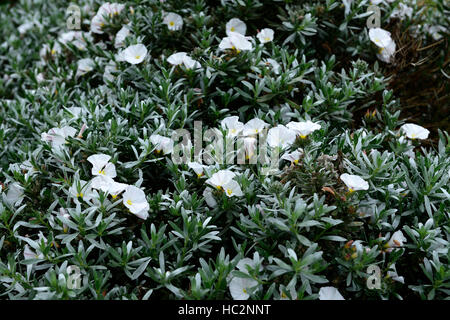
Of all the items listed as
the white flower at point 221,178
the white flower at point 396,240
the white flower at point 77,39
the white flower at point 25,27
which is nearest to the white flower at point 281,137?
the white flower at point 221,178

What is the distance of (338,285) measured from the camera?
1.70 metres

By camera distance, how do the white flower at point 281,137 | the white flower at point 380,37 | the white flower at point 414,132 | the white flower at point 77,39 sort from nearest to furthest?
the white flower at point 281,137 < the white flower at point 414,132 < the white flower at point 380,37 < the white flower at point 77,39

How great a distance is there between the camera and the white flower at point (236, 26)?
8.28 ft

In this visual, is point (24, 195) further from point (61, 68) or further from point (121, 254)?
point (61, 68)

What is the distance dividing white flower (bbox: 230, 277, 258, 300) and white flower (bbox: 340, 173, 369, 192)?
492 millimetres

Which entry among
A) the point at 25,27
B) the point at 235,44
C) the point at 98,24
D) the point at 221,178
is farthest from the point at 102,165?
the point at 25,27

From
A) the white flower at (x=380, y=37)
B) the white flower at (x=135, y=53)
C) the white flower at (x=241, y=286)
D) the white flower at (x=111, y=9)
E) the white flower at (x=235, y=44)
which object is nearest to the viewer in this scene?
the white flower at (x=241, y=286)

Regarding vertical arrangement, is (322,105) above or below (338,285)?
above

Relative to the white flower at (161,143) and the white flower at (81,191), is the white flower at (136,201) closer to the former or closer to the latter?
the white flower at (81,191)

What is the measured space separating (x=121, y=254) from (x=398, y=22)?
2142mm

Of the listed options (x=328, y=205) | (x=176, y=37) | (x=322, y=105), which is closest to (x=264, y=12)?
(x=176, y=37)

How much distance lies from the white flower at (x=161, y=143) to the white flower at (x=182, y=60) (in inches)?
19.6

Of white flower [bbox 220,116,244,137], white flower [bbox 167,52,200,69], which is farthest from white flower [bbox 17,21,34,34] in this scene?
white flower [bbox 220,116,244,137]

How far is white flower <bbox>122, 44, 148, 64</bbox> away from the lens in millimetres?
2426
